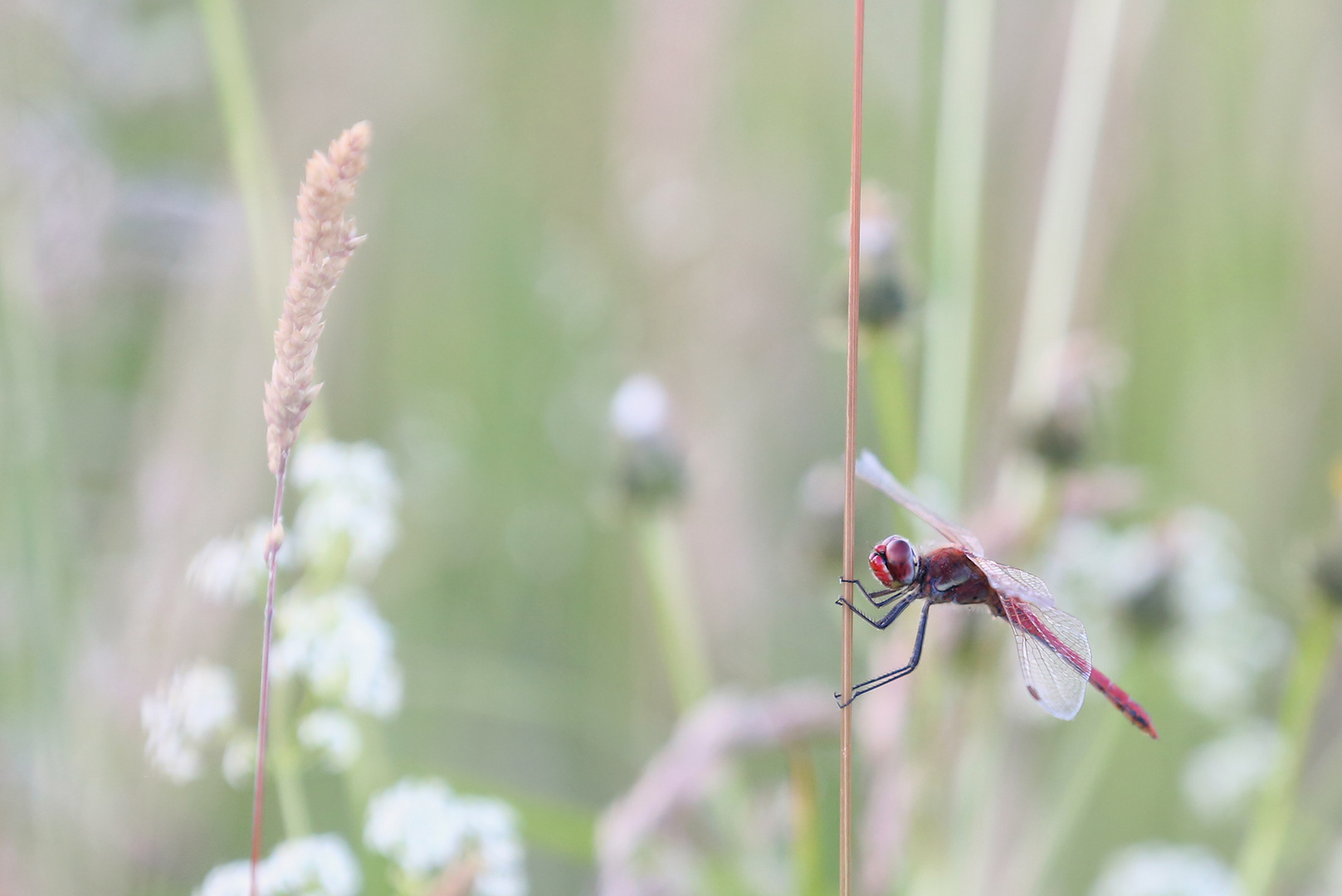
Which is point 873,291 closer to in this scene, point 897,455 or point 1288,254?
point 897,455

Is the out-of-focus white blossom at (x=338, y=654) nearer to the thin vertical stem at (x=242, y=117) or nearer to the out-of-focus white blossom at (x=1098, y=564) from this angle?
the thin vertical stem at (x=242, y=117)

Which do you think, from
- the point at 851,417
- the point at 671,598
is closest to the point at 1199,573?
the point at 671,598

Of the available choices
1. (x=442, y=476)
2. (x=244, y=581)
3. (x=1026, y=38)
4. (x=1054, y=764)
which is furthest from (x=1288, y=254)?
(x=244, y=581)

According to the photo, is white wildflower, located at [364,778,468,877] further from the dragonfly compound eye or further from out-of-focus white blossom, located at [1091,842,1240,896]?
out-of-focus white blossom, located at [1091,842,1240,896]

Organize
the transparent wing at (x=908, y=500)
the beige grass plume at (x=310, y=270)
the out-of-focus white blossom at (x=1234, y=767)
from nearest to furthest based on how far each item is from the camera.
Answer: the beige grass plume at (x=310, y=270) → the transparent wing at (x=908, y=500) → the out-of-focus white blossom at (x=1234, y=767)

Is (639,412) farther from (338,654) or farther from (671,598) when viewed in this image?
(338,654)

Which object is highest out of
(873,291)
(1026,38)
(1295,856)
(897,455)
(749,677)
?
(1026,38)

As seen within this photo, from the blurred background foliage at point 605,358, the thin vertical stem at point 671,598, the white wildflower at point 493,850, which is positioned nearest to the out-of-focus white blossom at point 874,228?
the blurred background foliage at point 605,358
